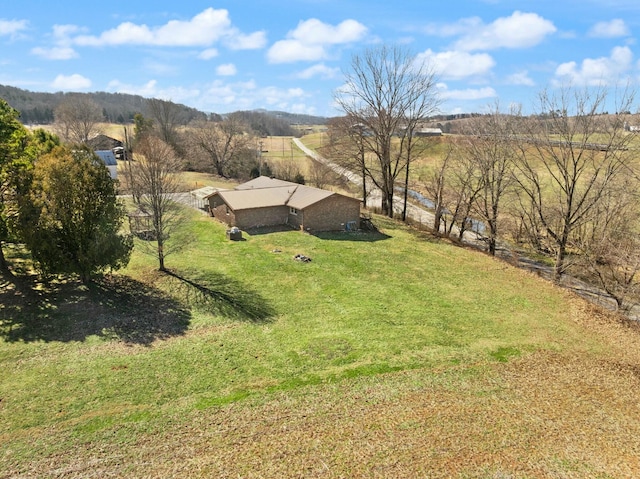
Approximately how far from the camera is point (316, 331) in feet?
58.3

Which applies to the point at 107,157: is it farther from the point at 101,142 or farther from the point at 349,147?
the point at 349,147

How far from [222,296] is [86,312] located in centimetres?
601

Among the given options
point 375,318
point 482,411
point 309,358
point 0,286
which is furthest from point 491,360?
point 0,286

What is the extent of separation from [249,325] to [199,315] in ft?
8.34

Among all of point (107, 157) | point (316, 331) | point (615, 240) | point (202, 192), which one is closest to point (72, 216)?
point (316, 331)

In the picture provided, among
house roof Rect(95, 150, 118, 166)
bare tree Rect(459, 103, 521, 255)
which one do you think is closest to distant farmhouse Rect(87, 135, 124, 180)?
house roof Rect(95, 150, 118, 166)

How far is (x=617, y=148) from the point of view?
2345cm

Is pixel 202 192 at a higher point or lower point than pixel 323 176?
lower

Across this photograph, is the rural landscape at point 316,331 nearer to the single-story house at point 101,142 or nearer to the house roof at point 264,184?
the house roof at point 264,184

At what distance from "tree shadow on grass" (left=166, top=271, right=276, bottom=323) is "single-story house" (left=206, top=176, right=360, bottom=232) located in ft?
36.6

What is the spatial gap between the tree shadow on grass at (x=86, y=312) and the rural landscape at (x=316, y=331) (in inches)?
4.3

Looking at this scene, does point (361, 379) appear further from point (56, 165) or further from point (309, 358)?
point (56, 165)

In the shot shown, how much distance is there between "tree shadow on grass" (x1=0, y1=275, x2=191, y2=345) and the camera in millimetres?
16516

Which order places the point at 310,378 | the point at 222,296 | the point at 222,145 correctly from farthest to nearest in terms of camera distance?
the point at 222,145 < the point at 222,296 < the point at 310,378
